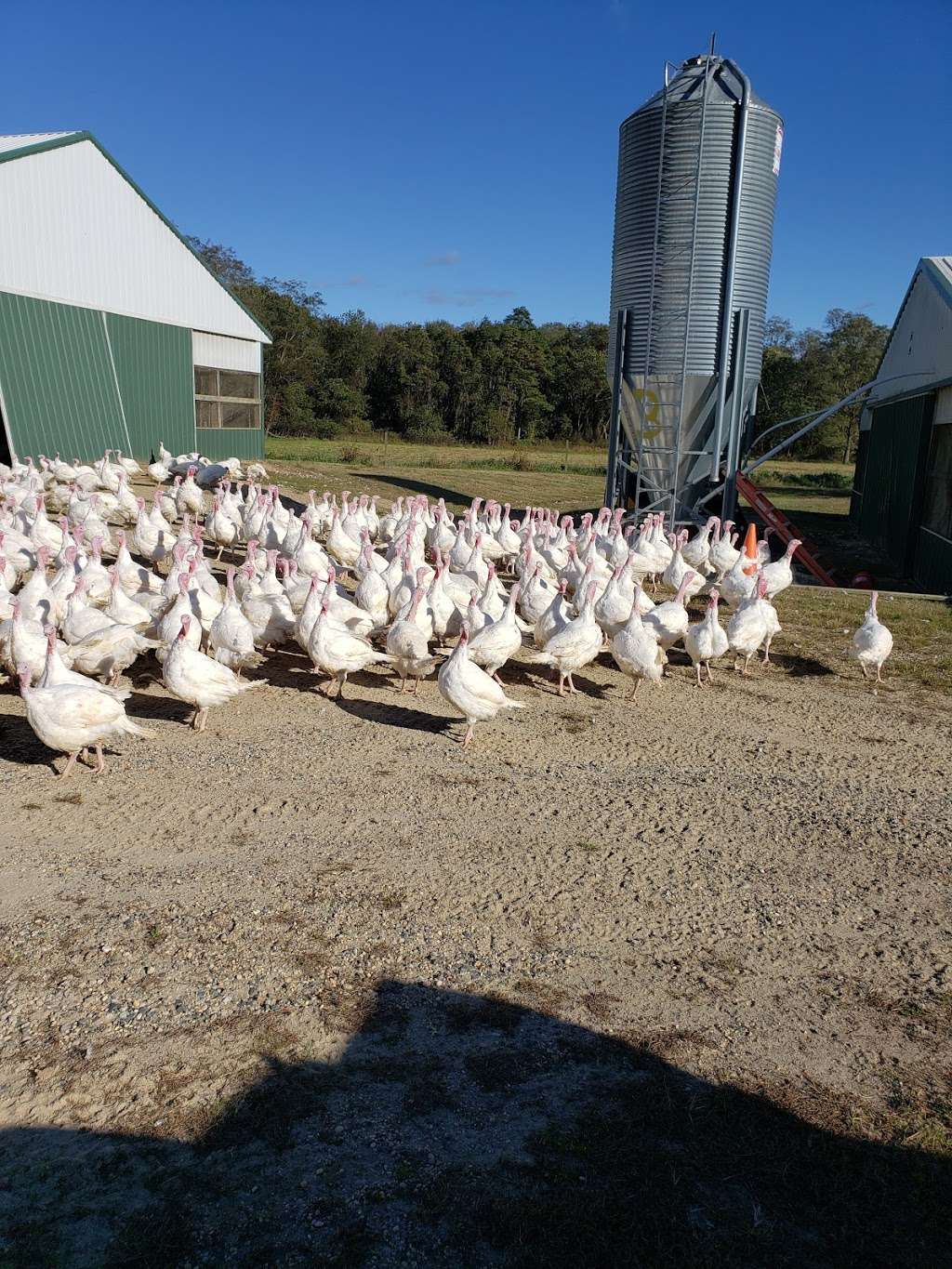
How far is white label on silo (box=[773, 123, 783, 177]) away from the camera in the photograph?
665 inches

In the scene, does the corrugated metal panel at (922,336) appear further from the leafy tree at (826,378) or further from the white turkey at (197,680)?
the leafy tree at (826,378)

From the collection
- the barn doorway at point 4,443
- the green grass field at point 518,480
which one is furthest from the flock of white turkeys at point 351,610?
the green grass field at point 518,480

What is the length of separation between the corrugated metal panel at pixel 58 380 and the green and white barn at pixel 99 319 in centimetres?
3

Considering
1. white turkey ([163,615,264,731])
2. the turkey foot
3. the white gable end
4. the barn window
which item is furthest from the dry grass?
the turkey foot

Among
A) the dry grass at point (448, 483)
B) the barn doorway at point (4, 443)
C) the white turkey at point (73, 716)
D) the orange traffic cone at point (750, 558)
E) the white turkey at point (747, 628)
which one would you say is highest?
the barn doorway at point (4, 443)

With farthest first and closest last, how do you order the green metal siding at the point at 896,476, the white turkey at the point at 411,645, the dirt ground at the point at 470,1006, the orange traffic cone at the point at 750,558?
the green metal siding at the point at 896,476 → the orange traffic cone at the point at 750,558 → the white turkey at the point at 411,645 → the dirt ground at the point at 470,1006

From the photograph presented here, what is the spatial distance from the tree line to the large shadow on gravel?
52.0 m

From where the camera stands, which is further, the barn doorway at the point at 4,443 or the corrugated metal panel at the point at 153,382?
the corrugated metal panel at the point at 153,382

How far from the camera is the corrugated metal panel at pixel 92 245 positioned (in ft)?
64.3

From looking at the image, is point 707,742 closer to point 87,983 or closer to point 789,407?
point 87,983

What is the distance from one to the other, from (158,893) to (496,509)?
10650 mm

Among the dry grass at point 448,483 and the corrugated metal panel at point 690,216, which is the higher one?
the corrugated metal panel at point 690,216

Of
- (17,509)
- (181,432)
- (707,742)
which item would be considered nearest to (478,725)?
(707,742)

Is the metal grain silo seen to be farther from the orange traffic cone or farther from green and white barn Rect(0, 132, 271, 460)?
green and white barn Rect(0, 132, 271, 460)
